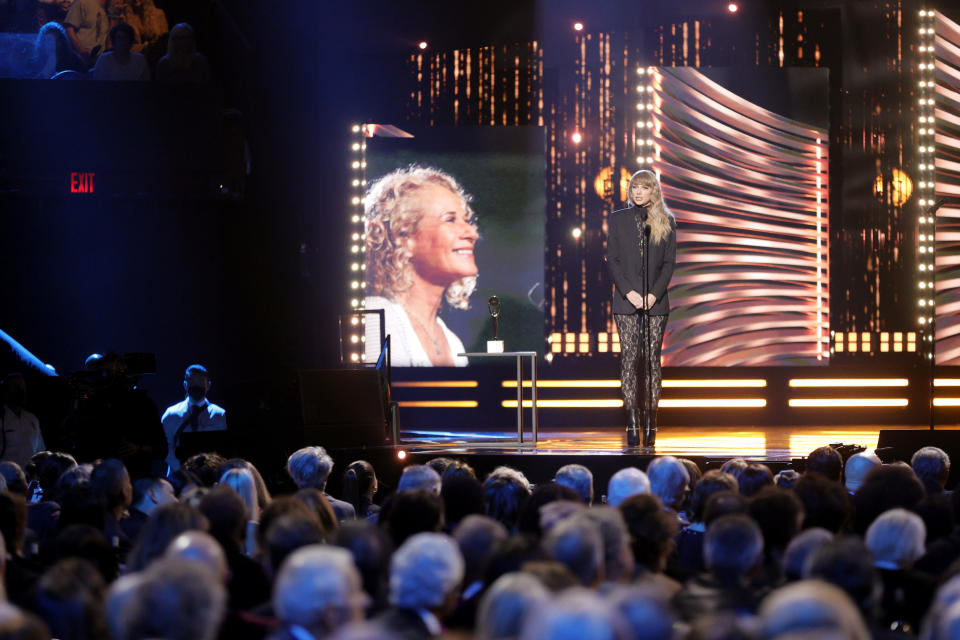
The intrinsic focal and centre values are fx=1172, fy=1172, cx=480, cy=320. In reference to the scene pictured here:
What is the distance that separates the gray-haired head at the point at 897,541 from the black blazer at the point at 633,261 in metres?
3.92

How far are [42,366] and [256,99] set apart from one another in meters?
2.67

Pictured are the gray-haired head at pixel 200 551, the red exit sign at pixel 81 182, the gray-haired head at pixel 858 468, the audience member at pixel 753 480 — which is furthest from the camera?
the red exit sign at pixel 81 182

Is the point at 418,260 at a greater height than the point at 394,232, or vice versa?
the point at 394,232

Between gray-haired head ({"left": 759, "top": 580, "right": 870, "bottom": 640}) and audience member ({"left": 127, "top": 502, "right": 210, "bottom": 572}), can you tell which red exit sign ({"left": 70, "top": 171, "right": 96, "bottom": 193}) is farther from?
gray-haired head ({"left": 759, "top": 580, "right": 870, "bottom": 640})

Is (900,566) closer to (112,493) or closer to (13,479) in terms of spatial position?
(112,493)

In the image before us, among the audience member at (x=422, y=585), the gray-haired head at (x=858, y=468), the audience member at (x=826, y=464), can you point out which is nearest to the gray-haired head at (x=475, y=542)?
the audience member at (x=422, y=585)

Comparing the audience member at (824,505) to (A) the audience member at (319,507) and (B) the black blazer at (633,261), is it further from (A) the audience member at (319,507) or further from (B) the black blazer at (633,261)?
(B) the black blazer at (633,261)

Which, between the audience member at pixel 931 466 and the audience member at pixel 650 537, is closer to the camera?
the audience member at pixel 650 537

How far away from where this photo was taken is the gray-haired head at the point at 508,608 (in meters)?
2.53

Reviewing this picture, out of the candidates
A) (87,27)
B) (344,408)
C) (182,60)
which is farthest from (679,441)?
(87,27)

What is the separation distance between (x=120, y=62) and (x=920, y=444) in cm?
627

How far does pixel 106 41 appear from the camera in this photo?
9.05 m

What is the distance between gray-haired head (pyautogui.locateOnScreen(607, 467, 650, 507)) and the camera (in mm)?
4637

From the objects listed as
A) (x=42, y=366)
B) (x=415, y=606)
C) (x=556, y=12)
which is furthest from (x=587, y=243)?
(x=415, y=606)
